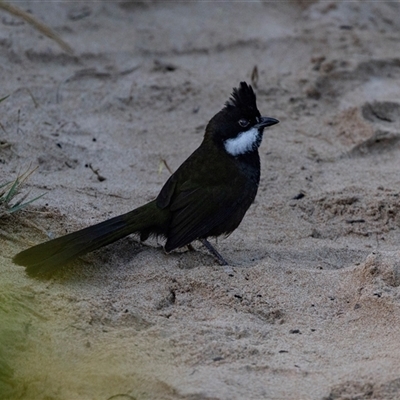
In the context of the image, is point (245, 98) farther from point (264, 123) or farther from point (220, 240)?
point (220, 240)

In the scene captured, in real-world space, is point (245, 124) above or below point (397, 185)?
above

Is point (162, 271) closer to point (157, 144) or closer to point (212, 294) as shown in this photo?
point (212, 294)

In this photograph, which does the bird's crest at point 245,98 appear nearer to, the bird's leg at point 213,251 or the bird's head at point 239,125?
the bird's head at point 239,125

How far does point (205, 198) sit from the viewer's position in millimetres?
5785

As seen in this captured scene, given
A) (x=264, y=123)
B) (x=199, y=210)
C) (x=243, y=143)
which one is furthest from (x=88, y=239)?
(x=264, y=123)

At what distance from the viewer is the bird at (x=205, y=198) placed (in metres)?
5.27

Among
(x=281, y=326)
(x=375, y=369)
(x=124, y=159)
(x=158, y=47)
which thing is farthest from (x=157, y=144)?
(x=375, y=369)

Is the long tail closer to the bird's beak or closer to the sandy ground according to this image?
the sandy ground

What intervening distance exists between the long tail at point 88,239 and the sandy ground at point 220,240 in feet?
0.33

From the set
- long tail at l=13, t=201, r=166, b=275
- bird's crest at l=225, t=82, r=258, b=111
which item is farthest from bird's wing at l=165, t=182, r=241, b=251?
bird's crest at l=225, t=82, r=258, b=111

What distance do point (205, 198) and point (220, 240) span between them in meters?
0.44

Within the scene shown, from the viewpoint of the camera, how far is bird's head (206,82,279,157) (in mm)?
6090

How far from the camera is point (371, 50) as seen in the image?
350 inches

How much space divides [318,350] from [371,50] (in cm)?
528
